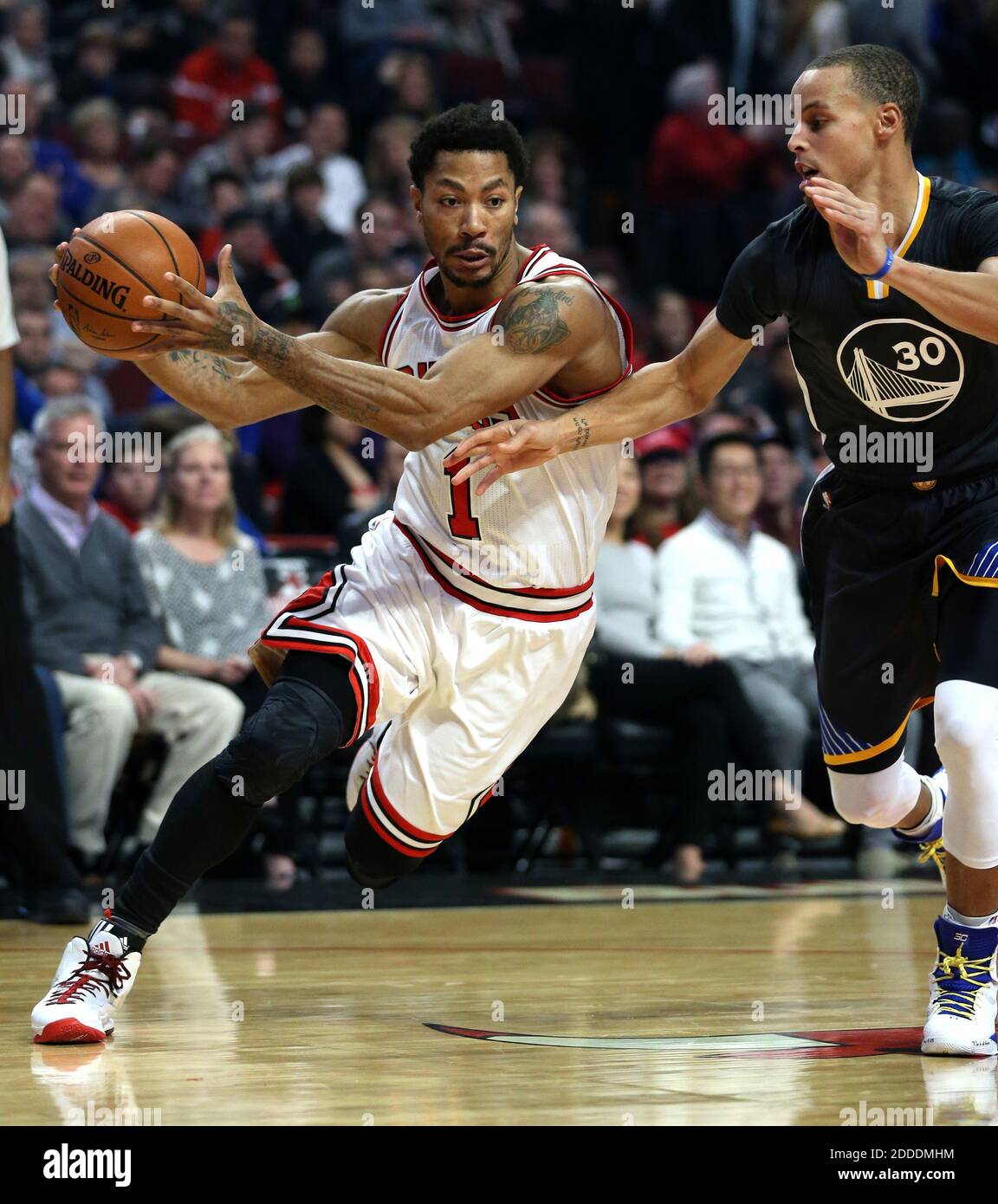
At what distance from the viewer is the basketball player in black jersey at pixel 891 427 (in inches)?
150

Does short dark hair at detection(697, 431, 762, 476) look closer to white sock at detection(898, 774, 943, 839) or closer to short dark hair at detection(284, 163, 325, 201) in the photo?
short dark hair at detection(284, 163, 325, 201)

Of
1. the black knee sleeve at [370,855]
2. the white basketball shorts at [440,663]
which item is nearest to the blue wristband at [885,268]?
the white basketball shorts at [440,663]

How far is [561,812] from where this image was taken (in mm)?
8438

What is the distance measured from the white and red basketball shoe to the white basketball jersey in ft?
3.85

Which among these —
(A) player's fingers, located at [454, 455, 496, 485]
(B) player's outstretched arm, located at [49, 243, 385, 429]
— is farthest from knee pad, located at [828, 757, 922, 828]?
(B) player's outstretched arm, located at [49, 243, 385, 429]

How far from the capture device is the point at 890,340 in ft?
13.2

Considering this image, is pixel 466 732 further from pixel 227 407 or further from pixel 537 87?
pixel 537 87

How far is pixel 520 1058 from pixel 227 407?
1797 mm

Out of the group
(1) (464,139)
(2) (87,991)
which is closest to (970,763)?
(1) (464,139)

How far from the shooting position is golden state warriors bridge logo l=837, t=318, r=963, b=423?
400cm

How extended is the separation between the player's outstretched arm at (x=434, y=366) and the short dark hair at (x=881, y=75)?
779 millimetres

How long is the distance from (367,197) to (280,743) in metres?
8.19

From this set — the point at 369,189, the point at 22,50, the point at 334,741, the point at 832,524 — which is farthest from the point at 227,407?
the point at 22,50

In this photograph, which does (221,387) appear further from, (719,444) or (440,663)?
(719,444)
